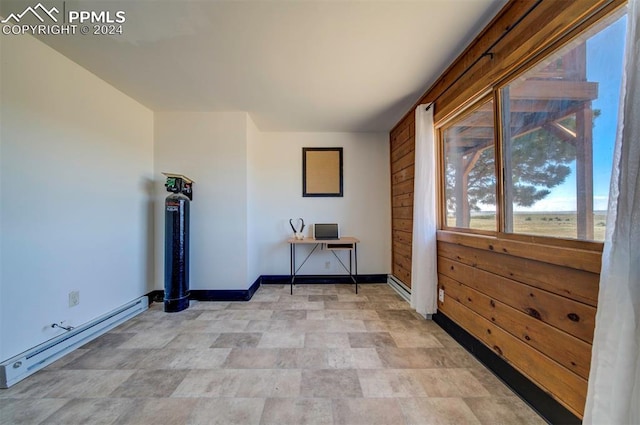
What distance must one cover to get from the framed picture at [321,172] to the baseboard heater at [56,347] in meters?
2.74

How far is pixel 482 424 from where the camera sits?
125 cm

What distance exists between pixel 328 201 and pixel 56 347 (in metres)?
3.28

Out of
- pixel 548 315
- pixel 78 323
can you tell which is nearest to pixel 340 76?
pixel 548 315

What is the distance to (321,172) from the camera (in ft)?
12.8

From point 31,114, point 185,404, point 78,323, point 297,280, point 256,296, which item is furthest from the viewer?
point 297,280

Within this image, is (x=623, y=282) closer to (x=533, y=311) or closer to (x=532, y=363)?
(x=533, y=311)

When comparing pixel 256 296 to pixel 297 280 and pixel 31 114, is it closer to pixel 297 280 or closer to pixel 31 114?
pixel 297 280

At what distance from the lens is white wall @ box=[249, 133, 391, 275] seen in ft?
12.7

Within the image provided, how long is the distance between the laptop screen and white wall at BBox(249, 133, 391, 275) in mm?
214

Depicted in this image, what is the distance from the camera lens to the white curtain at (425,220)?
7.98ft

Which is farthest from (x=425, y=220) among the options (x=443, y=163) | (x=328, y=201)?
(x=328, y=201)

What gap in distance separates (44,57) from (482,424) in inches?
153

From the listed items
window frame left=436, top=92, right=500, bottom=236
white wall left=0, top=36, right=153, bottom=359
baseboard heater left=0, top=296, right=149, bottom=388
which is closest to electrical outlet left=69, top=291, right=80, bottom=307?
white wall left=0, top=36, right=153, bottom=359

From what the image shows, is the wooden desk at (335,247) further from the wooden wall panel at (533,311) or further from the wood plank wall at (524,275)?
the wooden wall panel at (533,311)
